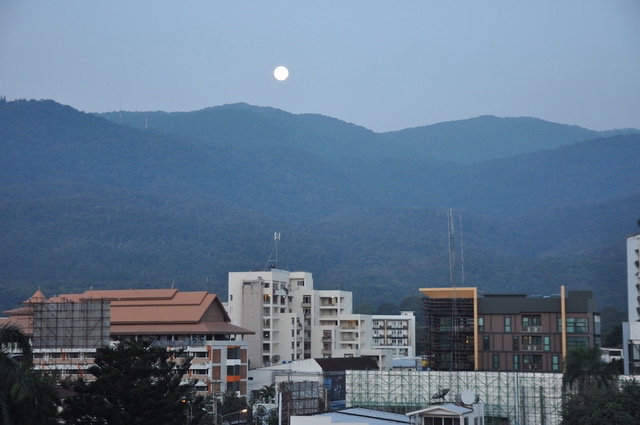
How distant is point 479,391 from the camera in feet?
215

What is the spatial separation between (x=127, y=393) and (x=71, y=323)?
1954 cm

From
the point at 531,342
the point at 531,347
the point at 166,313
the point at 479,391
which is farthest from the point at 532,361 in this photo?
the point at 166,313

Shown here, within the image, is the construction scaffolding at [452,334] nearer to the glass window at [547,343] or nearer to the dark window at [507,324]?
the dark window at [507,324]

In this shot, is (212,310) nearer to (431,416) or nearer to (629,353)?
(629,353)

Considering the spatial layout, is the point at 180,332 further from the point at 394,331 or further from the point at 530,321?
the point at 394,331

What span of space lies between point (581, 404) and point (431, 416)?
34.2 ft

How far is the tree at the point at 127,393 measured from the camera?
5062 cm

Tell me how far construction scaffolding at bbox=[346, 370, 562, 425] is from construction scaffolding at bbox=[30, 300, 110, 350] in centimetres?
1644

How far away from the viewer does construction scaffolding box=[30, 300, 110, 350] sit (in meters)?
68.9

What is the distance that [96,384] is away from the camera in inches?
2020

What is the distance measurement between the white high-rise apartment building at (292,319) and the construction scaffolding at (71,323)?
35.0m

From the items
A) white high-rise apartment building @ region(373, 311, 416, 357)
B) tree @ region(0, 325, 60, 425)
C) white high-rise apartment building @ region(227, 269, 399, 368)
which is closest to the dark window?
white high-rise apartment building @ region(227, 269, 399, 368)

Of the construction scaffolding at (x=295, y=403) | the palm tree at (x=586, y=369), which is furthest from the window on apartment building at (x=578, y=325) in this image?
the construction scaffolding at (x=295, y=403)

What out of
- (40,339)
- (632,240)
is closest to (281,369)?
(40,339)
